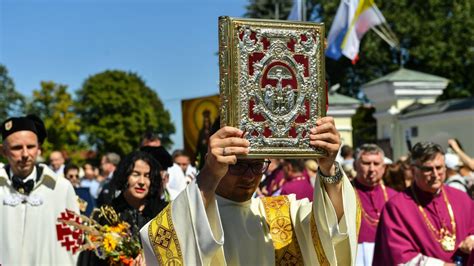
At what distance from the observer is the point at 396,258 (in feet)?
21.8

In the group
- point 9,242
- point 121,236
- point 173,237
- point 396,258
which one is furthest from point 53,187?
point 173,237

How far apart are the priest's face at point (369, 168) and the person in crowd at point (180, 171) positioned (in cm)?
277

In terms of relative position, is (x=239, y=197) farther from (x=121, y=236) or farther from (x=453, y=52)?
(x=453, y=52)

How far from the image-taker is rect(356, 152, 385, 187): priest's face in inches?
329

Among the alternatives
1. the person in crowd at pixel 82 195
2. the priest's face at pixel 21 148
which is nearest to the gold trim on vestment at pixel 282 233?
the priest's face at pixel 21 148

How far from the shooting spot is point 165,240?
3934 millimetres

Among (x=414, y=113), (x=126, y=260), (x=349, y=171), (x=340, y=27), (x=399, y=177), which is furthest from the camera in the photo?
(x=414, y=113)

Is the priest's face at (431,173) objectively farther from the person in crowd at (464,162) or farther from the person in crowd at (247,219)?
the person in crowd at (247,219)

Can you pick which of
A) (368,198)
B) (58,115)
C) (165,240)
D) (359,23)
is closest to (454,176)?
(368,198)

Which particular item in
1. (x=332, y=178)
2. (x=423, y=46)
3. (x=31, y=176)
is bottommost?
(x=31, y=176)

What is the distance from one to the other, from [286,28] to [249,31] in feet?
0.60

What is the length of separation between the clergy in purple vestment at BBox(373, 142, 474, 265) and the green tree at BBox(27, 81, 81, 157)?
163 ft

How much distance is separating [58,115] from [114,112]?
8.01 metres

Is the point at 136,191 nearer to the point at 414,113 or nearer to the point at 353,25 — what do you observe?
the point at 353,25
